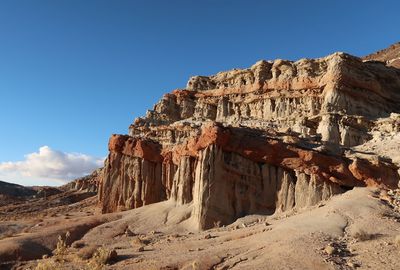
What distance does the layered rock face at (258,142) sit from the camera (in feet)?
106

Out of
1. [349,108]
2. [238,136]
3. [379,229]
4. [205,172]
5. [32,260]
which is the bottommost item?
[32,260]

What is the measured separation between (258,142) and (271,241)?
43.4ft

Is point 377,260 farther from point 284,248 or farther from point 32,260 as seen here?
point 32,260

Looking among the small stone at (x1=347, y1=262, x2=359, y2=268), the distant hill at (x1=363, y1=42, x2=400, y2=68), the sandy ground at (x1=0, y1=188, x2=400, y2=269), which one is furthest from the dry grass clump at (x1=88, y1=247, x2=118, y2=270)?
the distant hill at (x1=363, y1=42, x2=400, y2=68)

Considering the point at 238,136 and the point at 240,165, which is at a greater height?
the point at 238,136

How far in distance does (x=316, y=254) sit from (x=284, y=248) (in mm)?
1572

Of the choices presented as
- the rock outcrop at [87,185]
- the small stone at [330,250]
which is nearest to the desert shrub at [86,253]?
the small stone at [330,250]

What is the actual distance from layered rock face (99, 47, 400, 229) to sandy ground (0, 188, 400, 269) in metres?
2.23

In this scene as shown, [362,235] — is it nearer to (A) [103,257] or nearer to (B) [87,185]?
(A) [103,257]

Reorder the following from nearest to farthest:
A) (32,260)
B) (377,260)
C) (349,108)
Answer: (377,260) < (32,260) < (349,108)

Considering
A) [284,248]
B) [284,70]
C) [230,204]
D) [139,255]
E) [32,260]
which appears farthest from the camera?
[284,70]

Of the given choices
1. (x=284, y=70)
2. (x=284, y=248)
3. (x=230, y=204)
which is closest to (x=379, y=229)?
(x=284, y=248)

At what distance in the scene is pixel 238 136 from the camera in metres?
34.6

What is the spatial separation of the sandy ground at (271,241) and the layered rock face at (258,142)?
2227mm
